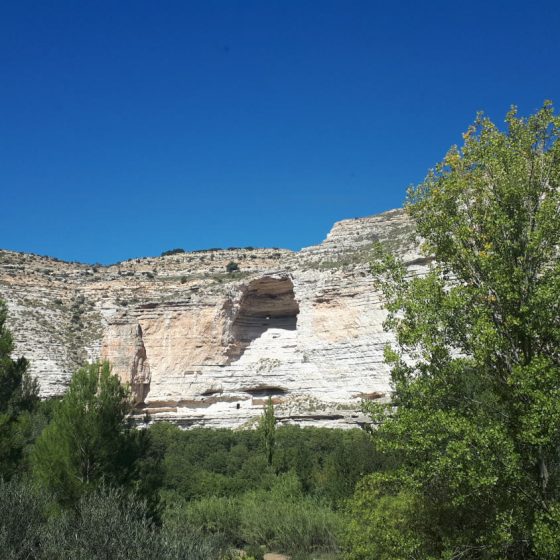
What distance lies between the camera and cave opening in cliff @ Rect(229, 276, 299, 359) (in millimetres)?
43281

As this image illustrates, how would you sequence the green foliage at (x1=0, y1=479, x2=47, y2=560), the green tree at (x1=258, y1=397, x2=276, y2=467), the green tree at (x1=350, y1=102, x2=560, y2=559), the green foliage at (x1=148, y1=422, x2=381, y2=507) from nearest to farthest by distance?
the green tree at (x1=350, y1=102, x2=560, y2=559) < the green foliage at (x1=0, y1=479, x2=47, y2=560) < the green foliage at (x1=148, y1=422, x2=381, y2=507) < the green tree at (x1=258, y1=397, x2=276, y2=467)

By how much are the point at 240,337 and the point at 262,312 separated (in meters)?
2.70

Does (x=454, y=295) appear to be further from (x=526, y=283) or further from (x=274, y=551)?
(x=274, y=551)

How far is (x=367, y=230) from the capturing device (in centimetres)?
5047

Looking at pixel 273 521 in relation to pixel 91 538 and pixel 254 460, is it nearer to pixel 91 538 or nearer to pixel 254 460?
pixel 254 460

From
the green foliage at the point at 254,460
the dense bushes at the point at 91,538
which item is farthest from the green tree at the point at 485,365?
the green foliage at the point at 254,460

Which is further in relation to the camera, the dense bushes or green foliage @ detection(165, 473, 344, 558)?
green foliage @ detection(165, 473, 344, 558)

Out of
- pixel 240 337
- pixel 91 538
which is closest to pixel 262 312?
pixel 240 337

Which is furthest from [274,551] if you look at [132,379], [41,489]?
[132,379]

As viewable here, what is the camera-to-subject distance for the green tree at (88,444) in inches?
520

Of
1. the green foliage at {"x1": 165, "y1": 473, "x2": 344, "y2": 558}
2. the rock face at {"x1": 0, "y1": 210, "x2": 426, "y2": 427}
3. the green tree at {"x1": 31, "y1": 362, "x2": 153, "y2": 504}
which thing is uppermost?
the rock face at {"x1": 0, "y1": 210, "x2": 426, "y2": 427}

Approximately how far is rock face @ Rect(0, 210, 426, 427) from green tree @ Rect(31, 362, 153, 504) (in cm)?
2102

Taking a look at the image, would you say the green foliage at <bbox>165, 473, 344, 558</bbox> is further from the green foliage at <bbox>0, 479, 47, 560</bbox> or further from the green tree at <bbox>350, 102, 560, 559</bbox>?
the green tree at <bbox>350, 102, 560, 559</bbox>

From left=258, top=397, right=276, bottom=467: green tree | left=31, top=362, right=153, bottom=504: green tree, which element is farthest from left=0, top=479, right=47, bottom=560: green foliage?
left=258, top=397, right=276, bottom=467: green tree
